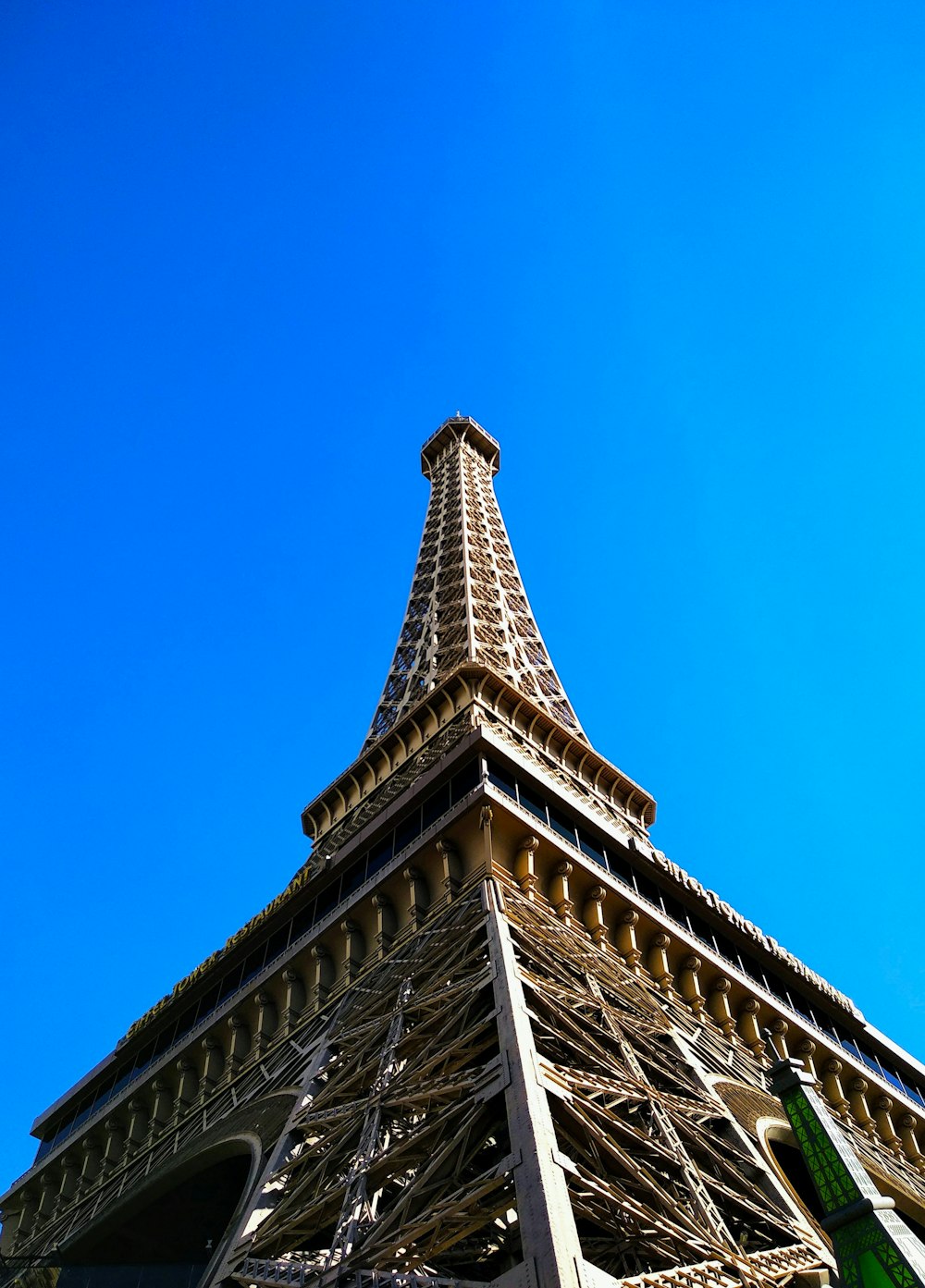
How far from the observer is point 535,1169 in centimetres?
1167

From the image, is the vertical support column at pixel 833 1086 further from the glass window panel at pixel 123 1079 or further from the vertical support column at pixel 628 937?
the glass window panel at pixel 123 1079

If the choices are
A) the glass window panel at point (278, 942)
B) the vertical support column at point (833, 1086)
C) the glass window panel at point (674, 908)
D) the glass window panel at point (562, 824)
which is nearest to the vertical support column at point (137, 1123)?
the glass window panel at point (278, 942)

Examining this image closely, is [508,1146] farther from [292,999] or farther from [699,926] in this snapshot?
[699,926]

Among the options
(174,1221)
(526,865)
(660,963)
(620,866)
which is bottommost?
(174,1221)

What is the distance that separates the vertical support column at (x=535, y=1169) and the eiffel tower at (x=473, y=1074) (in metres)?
0.04

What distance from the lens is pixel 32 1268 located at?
23.9 m

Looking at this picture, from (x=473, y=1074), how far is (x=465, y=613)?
36.1 metres

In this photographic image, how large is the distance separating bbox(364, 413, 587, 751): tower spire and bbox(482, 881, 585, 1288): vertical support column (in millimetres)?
21936

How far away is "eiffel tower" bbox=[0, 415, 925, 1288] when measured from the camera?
509 inches

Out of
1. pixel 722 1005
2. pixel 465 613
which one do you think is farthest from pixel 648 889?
pixel 465 613

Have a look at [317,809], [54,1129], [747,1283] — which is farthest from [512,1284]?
[317,809]

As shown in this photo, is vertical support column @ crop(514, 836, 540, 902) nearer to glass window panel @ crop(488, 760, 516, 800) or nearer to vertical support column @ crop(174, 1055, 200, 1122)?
glass window panel @ crop(488, 760, 516, 800)

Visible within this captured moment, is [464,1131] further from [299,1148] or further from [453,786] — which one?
[453,786]

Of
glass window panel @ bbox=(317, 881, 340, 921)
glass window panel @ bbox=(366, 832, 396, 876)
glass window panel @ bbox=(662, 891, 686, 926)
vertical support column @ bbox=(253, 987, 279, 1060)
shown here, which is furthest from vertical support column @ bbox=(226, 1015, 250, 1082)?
glass window panel @ bbox=(662, 891, 686, 926)
